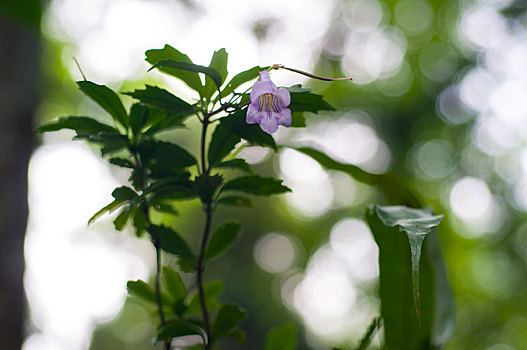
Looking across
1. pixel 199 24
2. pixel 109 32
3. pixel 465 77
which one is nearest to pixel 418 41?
pixel 465 77

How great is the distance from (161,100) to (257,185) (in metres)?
0.17

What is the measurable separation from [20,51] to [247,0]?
5.48m

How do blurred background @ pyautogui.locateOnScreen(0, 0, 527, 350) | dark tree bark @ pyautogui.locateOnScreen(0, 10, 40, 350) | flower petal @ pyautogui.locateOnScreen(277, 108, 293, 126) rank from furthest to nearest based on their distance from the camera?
blurred background @ pyautogui.locateOnScreen(0, 0, 527, 350)
dark tree bark @ pyautogui.locateOnScreen(0, 10, 40, 350)
flower petal @ pyautogui.locateOnScreen(277, 108, 293, 126)

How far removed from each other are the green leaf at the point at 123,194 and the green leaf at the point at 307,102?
23 cm

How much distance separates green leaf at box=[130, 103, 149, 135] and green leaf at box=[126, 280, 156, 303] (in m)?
0.22

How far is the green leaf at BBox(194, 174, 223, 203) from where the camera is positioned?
1.80ft

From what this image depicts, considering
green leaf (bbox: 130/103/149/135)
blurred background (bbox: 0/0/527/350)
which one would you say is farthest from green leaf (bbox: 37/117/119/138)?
blurred background (bbox: 0/0/527/350)

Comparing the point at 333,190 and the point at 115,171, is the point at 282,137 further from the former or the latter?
the point at 115,171

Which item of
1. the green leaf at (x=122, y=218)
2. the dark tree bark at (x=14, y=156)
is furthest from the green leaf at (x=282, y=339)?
the dark tree bark at (x=14, y=156)

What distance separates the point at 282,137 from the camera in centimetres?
718

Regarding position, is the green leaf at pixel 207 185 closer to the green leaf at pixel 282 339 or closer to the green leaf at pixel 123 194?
the green leaf at pixel 123 194

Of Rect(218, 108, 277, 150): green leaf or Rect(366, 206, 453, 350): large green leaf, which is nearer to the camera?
Rect(218, 108, 277, 150): green leaf

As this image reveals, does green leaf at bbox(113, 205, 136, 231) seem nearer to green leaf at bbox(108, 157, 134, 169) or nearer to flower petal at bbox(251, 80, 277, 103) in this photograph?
green leaf at bbox(108, 157, 134, 169)

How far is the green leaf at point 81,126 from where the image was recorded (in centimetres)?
58
